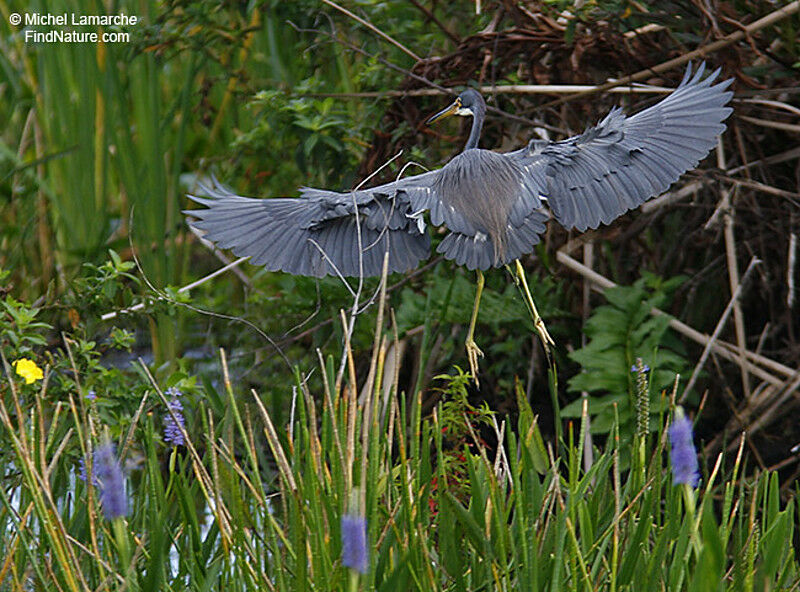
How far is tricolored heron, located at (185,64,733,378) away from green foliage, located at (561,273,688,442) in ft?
2.75

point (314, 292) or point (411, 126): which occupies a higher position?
point (411, 126)

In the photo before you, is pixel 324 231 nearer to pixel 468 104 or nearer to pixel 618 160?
pixel 468 104

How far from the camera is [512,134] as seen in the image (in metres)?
3.17

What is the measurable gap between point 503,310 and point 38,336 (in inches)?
54.1

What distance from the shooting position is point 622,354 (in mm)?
3018

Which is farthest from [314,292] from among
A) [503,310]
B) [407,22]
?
Result: [407,22]

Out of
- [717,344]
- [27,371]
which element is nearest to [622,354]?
[717,344]

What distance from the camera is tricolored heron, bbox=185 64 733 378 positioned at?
6.77ft

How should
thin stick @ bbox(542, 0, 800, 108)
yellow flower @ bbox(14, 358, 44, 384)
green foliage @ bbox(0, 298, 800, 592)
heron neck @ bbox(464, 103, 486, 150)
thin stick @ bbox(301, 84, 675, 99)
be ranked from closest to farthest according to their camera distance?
1. green foliage @ bbox(0, 298, 800, 592)
2. yellow flower @ bbox(14, 358, 44, 384)
3. heron neck @ bbox(464, 103, 486, 150)
4. thin stick @ bbox(542, 0, 800, 108)
5. thin stick @ bbox(301, 84, 675, 99)

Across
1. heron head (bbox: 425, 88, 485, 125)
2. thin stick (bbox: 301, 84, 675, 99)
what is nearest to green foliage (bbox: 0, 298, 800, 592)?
heron head (bbox: 425, 88, 485, 125)

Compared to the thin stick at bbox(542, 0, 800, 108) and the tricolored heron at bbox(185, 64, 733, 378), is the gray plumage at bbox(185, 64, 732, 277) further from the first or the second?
the thin stick at bbox(542, 0, 800, 108)

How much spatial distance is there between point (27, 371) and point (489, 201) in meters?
Result: 1.01

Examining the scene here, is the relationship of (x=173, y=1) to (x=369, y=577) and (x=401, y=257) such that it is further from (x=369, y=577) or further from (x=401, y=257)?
(x=369, y=577)

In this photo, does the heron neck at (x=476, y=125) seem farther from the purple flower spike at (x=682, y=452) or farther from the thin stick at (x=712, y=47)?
the purple flower spike at (x=682, y=452)
